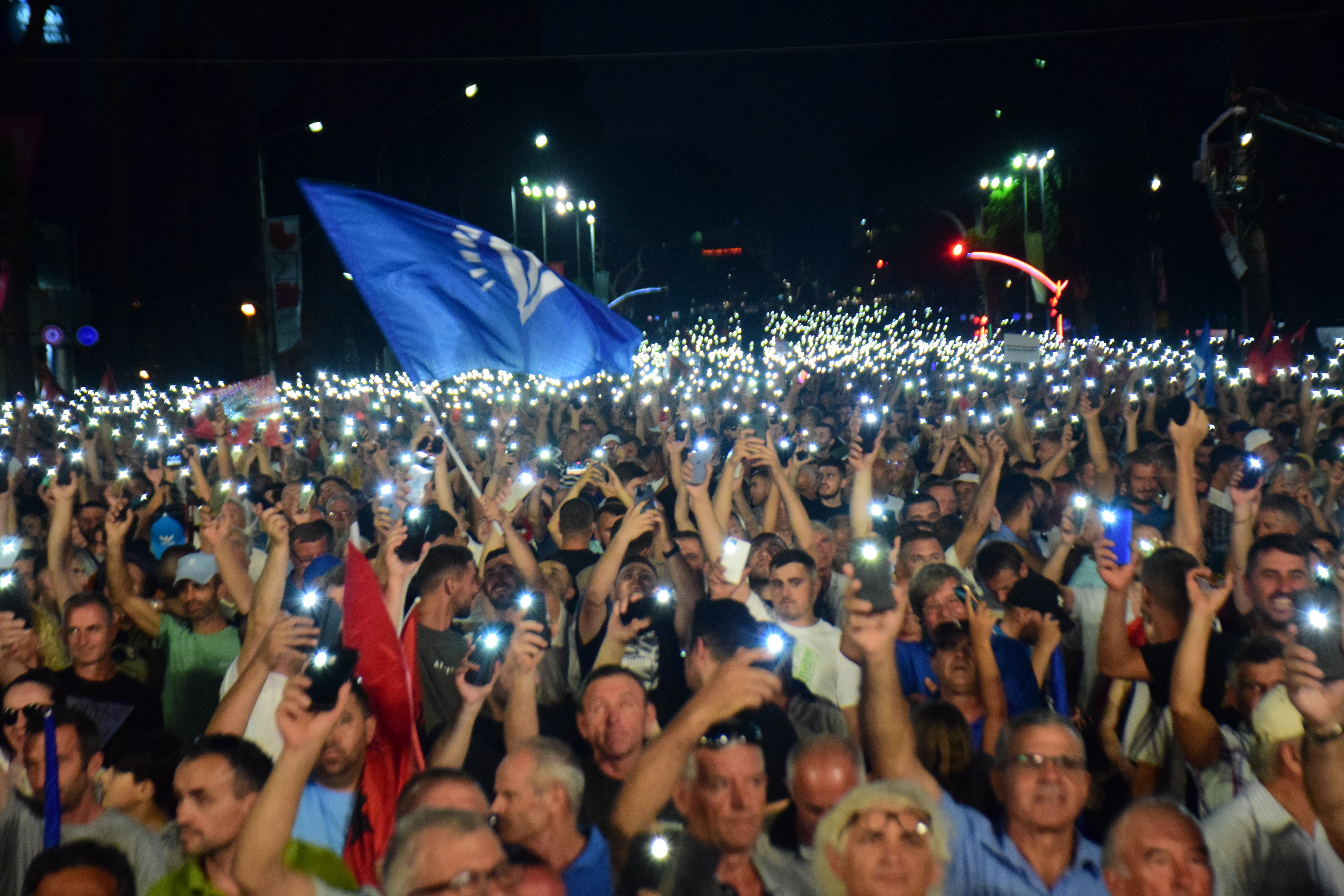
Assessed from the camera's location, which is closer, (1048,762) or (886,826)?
(886,826)

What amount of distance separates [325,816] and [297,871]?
41cm

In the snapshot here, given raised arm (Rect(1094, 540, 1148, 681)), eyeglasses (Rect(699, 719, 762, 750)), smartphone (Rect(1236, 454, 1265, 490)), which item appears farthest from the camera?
smartphone (Rect(1236, 454, 1265, 490))

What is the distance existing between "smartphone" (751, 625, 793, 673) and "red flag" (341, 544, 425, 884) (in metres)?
1.06

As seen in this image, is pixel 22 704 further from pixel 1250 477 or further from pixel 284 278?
pixel 284 278

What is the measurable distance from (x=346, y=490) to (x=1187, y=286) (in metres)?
29.4

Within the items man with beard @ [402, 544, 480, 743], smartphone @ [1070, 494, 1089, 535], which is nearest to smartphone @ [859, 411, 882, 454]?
smartphone @ [1070, 494, 1089, 535]

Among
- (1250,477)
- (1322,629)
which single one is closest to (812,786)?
(1322,629)

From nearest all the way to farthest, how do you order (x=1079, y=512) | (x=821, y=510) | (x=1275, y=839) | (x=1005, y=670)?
(x=1275, y=839) < (x=1005, y=670) < (x=1079, y=512) < (x=821, y=510)

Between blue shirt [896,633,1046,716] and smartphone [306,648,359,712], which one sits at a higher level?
smartphone [306,648,359,712]

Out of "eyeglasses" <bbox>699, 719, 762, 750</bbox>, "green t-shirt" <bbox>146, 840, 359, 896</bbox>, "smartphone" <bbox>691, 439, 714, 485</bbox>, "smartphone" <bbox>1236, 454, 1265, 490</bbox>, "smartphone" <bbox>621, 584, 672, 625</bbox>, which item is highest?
"smartphone" <bbox>691, 439, 714, 485</bbox>

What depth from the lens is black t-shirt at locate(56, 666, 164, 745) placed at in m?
4.75

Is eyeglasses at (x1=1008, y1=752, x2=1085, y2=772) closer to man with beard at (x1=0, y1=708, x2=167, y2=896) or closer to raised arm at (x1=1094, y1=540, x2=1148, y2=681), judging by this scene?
raised arm at (x1=1094, y1=540, x2=1148, y2=681)

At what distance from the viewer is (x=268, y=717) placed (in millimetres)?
4504

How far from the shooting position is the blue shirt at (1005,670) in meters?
4.70
